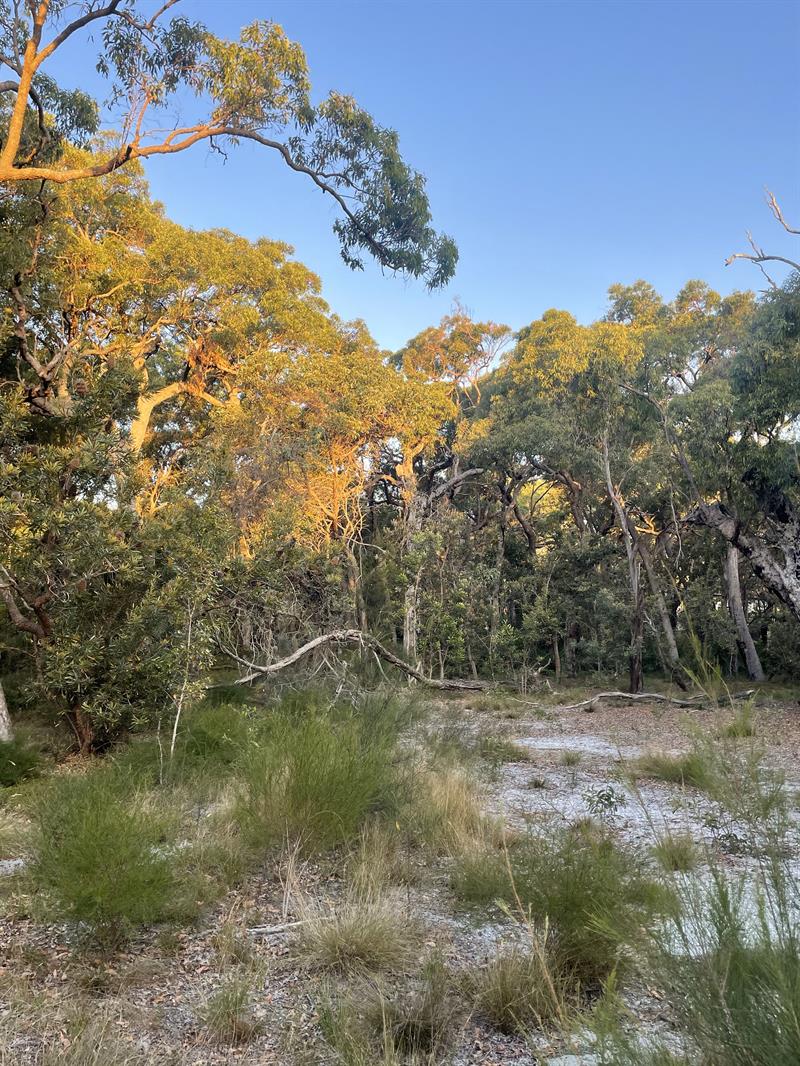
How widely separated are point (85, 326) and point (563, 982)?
41.9 feet

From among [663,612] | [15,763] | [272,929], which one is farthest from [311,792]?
[663,612]

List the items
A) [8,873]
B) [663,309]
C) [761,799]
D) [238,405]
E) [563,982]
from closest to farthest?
[761,799] < [563,982] < [8,873] < [238,405] < [663,309]

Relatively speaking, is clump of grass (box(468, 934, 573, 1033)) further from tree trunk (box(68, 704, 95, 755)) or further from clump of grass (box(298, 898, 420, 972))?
tree trunk (box(68, 704, 95, 755))

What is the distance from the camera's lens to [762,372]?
11227mm

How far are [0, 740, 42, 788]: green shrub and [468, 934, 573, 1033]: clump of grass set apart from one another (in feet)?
15.6

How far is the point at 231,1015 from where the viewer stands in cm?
224

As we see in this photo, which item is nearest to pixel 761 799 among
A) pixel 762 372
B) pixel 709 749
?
pixel 709 749

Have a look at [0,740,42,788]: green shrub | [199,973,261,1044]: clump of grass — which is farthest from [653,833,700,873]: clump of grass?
[0,740,42,788]: green shrub

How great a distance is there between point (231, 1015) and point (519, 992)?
1.04m

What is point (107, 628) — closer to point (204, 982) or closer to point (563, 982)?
point (204, 982)

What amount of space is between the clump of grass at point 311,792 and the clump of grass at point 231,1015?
1.27 m

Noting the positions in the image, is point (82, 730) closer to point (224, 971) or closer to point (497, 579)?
point (224, 971)

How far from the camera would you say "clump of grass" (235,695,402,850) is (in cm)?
365

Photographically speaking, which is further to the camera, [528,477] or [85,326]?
[528,477]
